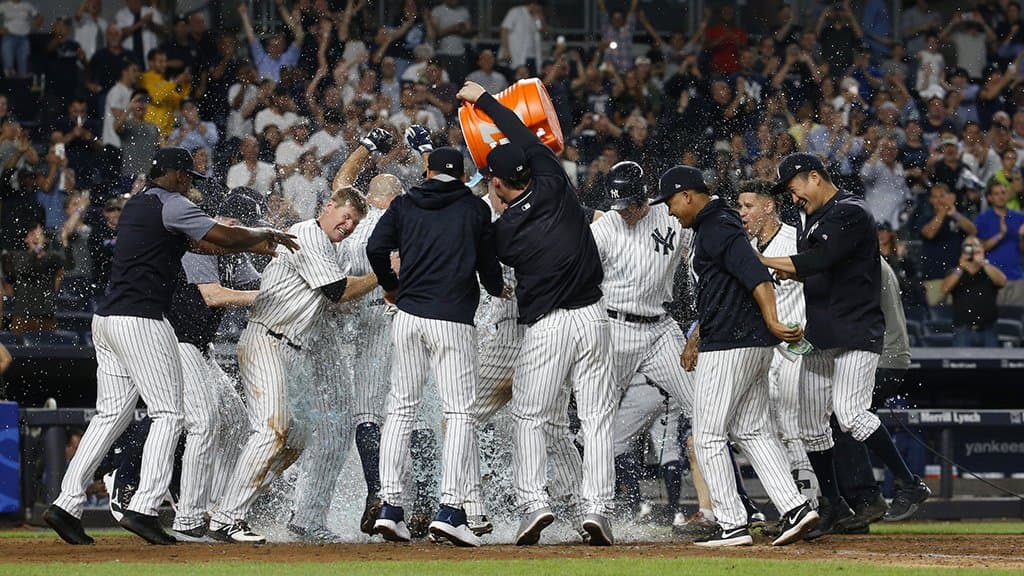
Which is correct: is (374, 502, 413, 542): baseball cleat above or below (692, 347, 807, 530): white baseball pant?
below

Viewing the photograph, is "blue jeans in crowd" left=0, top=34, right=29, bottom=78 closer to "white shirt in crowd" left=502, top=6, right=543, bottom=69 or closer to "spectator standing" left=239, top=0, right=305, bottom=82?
"spectator standing" left=239, top=0, right=305, bottom=82

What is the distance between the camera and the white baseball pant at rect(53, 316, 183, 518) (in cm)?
815

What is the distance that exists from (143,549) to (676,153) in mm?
8845

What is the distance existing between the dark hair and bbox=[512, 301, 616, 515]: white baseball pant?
0.73m

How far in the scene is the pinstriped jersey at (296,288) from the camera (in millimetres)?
8695

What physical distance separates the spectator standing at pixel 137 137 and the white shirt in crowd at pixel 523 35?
4208 mm

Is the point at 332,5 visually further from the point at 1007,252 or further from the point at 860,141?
the point at 1007,252

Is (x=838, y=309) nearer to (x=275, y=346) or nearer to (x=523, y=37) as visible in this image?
(x=275, y=346)

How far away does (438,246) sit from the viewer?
817cm

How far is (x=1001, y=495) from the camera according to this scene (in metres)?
12.6

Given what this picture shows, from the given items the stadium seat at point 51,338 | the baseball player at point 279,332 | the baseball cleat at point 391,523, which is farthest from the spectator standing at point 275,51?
the baseball cleat at point 391,523

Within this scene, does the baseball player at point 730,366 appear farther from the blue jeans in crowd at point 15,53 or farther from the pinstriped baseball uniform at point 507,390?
the blue jeans in crowd at point 15,53

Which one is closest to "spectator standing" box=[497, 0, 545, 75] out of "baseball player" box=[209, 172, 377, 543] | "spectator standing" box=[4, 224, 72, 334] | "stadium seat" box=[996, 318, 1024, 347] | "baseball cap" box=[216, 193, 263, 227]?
"stadium seat" box=[996, 318, 1024, 347]

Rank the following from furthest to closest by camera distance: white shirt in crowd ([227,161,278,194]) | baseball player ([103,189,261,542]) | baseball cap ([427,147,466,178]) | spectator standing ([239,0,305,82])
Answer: spectator standing ([239,0,305,82])
white shirt in crowd ([227,161,278,194])
baseball player ([103,189,261,542])
baseball cap ([427,147,466,178])
